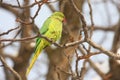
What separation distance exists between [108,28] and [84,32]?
447 cm

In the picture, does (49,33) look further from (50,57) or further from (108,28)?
(108,28)

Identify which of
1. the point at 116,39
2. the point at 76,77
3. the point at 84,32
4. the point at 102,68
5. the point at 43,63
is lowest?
the point at 43,63

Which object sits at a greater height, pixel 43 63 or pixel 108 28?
pixel 108 28

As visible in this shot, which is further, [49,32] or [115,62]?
[115,62]

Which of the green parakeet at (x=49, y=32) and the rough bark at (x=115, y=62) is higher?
the green parakeet at (x=49, y=32)

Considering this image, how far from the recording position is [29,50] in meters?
5.93

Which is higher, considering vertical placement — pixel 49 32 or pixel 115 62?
pixel 49 32

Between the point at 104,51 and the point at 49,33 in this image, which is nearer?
the point at 104,51

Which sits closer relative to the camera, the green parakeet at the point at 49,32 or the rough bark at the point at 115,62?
the green parakeet at the point at 49,32

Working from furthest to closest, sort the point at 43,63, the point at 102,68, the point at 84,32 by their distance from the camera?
the point at 43,63 < the point at 102,68 < the point at 84,32

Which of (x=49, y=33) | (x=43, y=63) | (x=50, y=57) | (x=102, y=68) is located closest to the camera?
(x=49, y=33)

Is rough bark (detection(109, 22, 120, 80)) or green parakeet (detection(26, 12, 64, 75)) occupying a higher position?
green parakeet (detection(26, 12, 64, 75))

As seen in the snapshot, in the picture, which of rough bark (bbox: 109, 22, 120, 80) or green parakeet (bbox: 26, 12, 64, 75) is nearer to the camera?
green parakeet (bbox: 26, 12, 64, 75)

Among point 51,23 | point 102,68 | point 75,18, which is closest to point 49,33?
point 51,23
